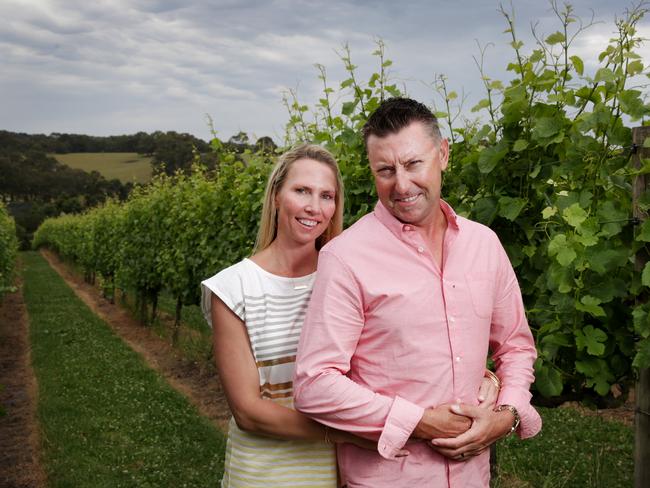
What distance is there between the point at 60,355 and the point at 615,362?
1050 centimetres

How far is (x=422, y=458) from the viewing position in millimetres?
1915

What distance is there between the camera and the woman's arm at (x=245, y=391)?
2.04 metres

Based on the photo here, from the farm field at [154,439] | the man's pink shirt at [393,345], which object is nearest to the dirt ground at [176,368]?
the farm field at [154,439]

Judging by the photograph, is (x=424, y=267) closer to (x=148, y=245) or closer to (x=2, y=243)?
(x=148, y=245)

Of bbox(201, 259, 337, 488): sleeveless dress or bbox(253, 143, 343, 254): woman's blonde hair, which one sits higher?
bbox(253, 143, 343, 254): woman's blonde hair

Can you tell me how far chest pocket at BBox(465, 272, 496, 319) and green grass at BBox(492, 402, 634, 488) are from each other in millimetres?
3536

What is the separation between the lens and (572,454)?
20.2 feet

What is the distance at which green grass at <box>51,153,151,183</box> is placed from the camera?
8556 centimetres

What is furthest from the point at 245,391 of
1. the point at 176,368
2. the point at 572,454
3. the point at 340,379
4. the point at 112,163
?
the point at 112,163

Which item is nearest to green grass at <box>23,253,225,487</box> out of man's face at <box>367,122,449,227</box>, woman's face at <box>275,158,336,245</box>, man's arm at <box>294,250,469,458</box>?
woman's face at <box>275,158,336,245</box>

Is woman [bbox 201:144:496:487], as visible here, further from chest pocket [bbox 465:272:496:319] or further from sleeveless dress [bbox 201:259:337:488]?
chest pocket [bbox 465:272:496:319]

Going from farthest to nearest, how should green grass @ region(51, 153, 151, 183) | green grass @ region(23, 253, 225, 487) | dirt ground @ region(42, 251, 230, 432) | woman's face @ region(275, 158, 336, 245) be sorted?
green grass @ region(51, 153, 151, 183) < dirt ground @ region(42, 251, 230, 432) < green grass @ region(23, 253, 225, 487) < woman's face @ region(275, 158, 336, 245)

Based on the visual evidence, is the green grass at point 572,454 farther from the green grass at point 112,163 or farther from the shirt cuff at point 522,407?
the green grass at point 112,163

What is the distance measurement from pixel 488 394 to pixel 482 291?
31 centimetres
